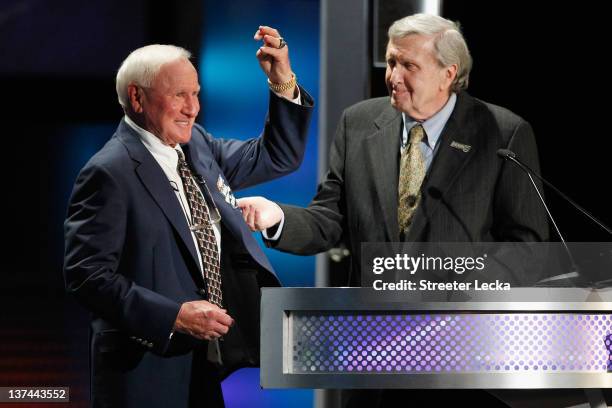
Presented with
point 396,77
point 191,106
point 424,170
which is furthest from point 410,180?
point 191,106

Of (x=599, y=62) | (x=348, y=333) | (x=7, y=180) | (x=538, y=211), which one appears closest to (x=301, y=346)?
(x=348, y=333)

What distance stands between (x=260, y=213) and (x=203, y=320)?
364mm

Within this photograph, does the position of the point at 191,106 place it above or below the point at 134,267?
above

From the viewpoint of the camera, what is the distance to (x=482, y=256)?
8.70 feet

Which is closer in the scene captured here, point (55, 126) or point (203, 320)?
point (203, 320)

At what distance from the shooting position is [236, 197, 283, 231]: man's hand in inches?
95.9

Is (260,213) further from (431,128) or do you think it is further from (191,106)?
(431,128)

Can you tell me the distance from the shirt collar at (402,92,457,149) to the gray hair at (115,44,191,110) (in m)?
0.70

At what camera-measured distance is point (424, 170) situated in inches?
106

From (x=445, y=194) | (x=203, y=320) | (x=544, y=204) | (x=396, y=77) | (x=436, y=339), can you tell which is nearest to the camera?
(x=436, y=339)

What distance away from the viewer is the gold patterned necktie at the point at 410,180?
269cm

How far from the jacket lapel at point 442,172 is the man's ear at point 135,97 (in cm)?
86

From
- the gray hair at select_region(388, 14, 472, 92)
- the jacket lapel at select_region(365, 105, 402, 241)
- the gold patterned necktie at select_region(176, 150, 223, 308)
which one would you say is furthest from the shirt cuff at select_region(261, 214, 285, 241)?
the gray hair at select_region(388, 14, 472, 92)

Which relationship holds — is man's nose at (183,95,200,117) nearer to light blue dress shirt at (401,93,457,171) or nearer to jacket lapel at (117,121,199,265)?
jacket lapel at (117,121,199,265)
